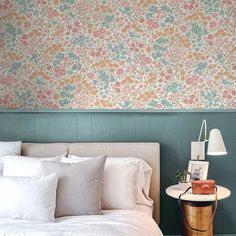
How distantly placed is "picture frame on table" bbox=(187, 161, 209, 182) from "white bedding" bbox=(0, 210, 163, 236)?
29.0 inches

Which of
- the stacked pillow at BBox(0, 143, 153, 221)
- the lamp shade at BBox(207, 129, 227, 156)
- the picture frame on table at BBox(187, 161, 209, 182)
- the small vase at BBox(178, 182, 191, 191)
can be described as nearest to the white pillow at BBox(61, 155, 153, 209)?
the stacked pillow at BBox(0, 143, 153, 221)

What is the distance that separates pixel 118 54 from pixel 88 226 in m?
1.69

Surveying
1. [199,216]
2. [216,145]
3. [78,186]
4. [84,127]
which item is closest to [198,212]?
[199,216]

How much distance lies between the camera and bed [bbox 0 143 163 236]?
95.5 inches

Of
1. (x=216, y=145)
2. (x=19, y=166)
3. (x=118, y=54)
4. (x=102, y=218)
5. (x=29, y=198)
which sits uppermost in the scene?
(x=118, y=54)

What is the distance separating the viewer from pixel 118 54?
368 cm

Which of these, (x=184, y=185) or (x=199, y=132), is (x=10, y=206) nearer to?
(x=184, y=185)

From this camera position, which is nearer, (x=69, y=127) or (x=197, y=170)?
(x=197, y=170)

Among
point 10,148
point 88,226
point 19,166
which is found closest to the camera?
point 88,226

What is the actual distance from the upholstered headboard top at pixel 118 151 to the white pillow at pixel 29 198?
76 centimetres

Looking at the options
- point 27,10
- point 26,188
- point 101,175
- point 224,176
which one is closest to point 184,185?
point 224,176

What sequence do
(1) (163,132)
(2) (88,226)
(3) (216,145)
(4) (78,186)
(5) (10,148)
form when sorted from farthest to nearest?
(1) (163,132)
(5) (10,148)
(3) (216,145)
(4) (78,186)
(2) (88,226)

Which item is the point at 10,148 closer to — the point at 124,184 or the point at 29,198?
the point at 29,198

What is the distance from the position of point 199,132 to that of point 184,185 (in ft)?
1.76
